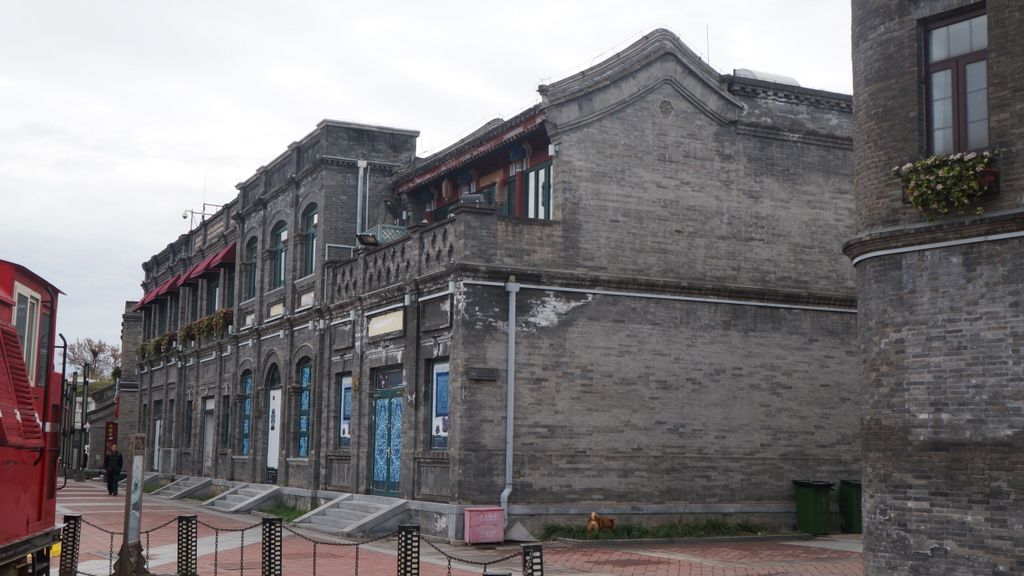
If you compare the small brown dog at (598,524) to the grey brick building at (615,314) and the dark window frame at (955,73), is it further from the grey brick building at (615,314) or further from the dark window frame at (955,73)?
the dark window frame at (955,73)

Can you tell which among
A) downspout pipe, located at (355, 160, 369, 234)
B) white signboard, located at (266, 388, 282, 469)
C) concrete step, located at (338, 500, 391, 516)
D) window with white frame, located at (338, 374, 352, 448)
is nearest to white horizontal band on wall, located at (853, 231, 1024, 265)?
concrete step, located at (338, 500, 391, 516)

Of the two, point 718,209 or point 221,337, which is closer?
point 718,209

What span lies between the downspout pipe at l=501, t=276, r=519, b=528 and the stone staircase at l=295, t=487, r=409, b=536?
8.54 feet

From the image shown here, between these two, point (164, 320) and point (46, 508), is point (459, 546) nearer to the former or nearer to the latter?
point (46, 508)

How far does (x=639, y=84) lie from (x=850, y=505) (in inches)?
399

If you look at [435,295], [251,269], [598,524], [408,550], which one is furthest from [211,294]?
[408,550]

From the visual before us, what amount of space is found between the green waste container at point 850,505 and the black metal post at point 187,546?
46.6 ft

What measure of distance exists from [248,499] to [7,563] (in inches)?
A: 833

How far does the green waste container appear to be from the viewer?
24784 mm

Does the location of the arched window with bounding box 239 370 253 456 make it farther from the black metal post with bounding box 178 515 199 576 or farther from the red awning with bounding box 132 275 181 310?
the black metal post with bounding box 178 515 199 576

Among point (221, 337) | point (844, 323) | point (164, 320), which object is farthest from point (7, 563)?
point (164, 320)

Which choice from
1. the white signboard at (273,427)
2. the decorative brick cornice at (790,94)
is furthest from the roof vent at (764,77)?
the white signboard at (273,427)

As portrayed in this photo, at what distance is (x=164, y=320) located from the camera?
5041cm

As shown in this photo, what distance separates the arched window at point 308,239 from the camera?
32312mm
